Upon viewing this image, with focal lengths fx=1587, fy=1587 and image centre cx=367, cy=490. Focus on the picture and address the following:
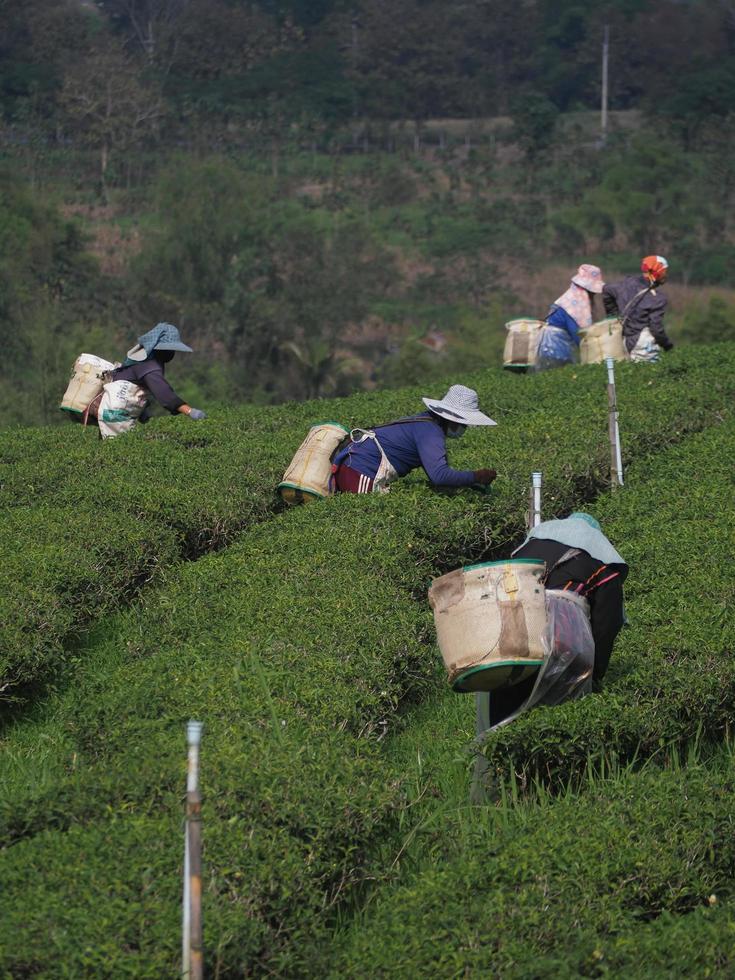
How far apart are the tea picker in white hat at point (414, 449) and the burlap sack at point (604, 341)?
5973 mm

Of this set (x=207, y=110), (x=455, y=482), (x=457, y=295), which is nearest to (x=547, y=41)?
(x=207, y=110)

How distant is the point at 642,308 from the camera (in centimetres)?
1558

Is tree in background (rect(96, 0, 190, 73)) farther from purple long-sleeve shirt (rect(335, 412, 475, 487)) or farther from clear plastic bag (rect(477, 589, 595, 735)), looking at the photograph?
clear plastic bag (rect(477, 589, 595, 735))

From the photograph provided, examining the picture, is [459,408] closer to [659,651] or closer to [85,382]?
[659,651]

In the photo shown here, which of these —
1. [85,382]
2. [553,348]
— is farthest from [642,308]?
[85,382]

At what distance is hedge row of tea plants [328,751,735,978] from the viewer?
5.54 metres

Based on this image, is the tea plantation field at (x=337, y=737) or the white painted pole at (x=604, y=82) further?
the white painted pole at (x=604, y=82)

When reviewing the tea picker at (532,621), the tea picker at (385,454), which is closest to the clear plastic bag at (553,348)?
the tea picker at (385,454)

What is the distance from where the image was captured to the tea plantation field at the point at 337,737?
5.64m

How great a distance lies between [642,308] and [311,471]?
5880 millimetres

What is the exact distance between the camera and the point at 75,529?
10.1 meters

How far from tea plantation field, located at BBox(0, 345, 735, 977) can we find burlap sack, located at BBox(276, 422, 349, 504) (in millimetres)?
319

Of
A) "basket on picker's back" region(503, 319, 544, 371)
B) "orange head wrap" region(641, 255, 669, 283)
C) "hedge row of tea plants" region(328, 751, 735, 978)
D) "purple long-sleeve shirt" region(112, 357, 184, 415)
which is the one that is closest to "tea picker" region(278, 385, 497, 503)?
"purple long-sleeve shirt" region(112, 357, 184, 415)

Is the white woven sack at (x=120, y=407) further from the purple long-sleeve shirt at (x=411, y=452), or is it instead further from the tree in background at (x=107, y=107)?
the tree in background at (x=107, y=107)
